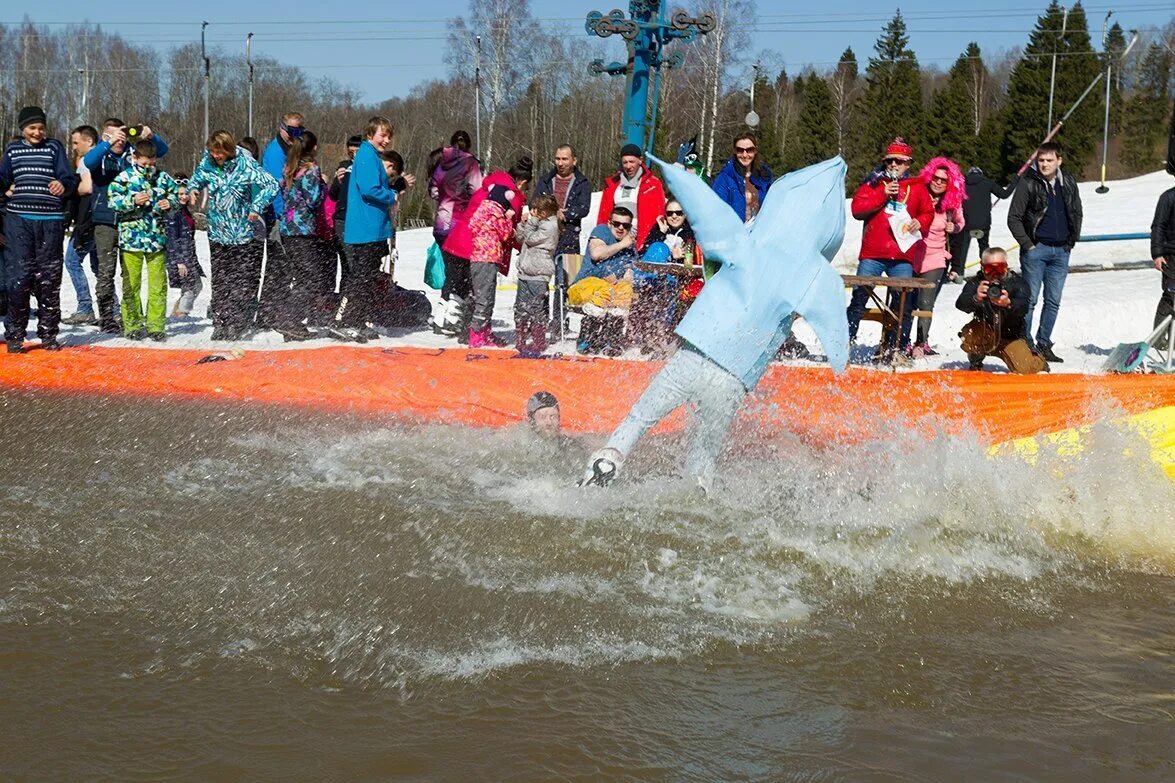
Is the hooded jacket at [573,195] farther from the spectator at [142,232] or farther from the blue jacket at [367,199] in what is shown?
the spectator at [142,232]

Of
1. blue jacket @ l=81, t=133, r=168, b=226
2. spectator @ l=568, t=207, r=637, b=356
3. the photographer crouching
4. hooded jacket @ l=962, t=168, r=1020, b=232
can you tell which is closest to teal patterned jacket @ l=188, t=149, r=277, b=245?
blue jacket @ l=81, t=133, r=168, b=226

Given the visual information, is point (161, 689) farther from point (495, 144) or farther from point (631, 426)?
point (495, 144)

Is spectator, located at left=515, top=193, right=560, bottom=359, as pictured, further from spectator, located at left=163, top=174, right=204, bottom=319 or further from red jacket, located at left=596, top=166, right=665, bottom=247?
spectator, located at left=163, top=174, right=204, bottom=319

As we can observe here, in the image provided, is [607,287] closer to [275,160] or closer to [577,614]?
[275,160]

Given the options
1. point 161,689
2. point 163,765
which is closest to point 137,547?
point 161,689

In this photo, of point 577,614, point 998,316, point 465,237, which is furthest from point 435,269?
point 577,614

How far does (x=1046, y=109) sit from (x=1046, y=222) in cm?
3887

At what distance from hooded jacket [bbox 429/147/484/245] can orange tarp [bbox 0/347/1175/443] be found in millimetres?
2426

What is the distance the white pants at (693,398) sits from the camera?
5.56 m

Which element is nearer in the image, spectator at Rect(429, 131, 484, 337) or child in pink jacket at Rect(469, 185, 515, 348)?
child in pink jacket at Rect(469, 185, 515, 348)

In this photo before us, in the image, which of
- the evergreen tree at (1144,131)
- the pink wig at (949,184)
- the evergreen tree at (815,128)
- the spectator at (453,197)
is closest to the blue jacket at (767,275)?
the pink wig at (949,184)

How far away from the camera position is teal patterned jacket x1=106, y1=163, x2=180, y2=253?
389 inches

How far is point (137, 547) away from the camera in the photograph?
500 cm

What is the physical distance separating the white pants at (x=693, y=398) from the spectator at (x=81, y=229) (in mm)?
6778
